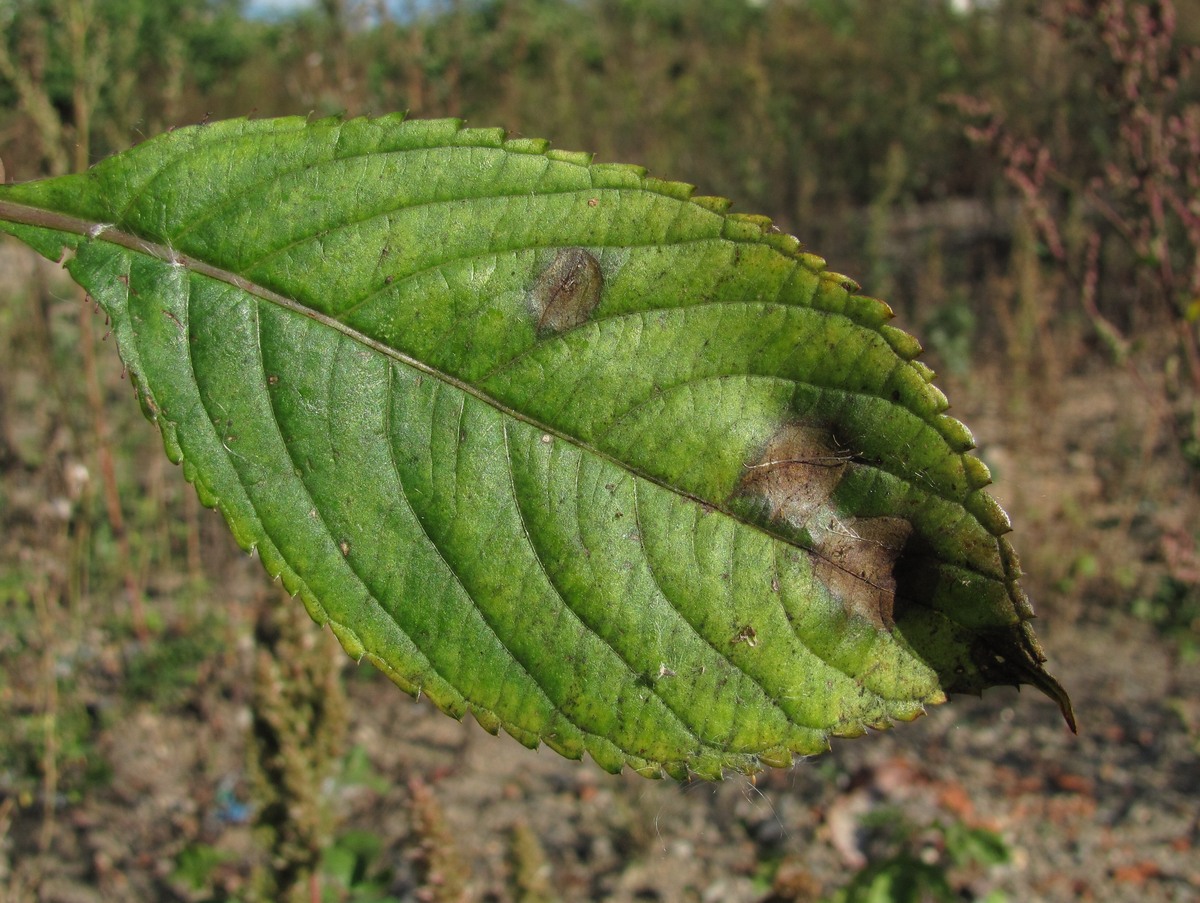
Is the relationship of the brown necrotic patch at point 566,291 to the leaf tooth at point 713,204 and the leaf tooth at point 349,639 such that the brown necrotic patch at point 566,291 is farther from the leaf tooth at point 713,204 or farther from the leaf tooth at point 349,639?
the leaf tooth at point 349,639

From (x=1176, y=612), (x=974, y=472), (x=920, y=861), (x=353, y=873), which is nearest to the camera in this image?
(x=974, y=472)

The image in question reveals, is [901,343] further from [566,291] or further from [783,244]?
[566,291]

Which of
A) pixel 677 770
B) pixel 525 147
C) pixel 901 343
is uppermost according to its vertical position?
pixel 525 147

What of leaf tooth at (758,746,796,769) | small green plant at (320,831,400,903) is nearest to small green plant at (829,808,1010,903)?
small green plant at (320,831,400,903)

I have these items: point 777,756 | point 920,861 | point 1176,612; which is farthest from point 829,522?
point 1176,612

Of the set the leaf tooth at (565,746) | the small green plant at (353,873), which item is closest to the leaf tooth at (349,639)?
the leaf tooth at (565,746)

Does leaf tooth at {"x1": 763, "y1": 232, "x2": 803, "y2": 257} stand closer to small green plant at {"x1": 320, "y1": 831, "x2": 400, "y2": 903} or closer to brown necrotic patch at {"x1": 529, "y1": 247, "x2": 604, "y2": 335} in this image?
brown necrotic patch at {"x1": 529, "y1": 247, "x2": 604, "y2": 335}
